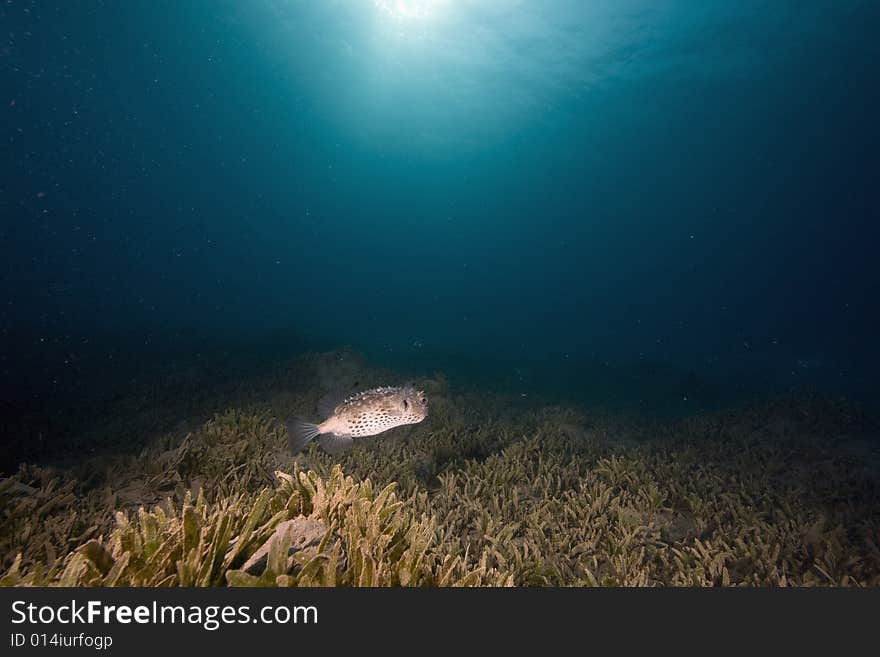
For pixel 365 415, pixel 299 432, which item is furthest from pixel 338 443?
pixel 365 415

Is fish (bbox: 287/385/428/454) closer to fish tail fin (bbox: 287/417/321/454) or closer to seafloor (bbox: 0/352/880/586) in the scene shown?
fish tail fin (bbox: 287/417/321/454)

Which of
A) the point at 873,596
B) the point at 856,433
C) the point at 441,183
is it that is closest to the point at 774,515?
the point at 873,596

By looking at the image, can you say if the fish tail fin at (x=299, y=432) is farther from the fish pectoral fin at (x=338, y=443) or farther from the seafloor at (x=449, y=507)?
the seafloor at (x=449, y=507)

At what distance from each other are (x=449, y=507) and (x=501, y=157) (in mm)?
76531

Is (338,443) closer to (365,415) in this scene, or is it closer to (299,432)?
(299,432)

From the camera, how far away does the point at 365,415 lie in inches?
188

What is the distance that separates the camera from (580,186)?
87.2 metres

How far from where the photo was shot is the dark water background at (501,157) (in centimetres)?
2853

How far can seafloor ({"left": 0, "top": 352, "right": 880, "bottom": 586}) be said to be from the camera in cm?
276

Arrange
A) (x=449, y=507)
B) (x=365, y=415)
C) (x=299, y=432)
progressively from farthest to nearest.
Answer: (x=449, y=507)
(x=299, y=432)
(x=365, y=415)

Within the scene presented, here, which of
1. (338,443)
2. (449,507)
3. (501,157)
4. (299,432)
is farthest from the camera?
(501,157)

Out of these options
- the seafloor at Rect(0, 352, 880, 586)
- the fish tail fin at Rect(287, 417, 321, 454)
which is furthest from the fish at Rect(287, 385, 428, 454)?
the seafloor at Rect(0, 352, 880, 586)

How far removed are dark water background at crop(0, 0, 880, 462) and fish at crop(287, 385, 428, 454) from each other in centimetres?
1048

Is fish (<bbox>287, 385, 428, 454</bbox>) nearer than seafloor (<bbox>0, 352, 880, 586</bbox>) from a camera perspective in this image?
No
